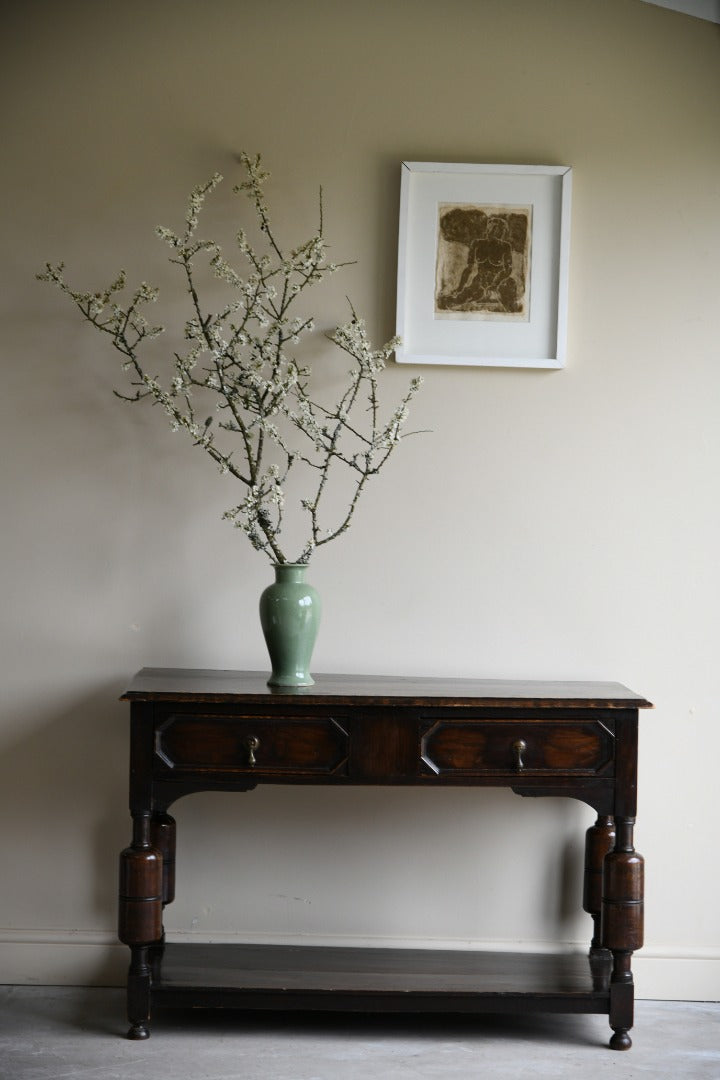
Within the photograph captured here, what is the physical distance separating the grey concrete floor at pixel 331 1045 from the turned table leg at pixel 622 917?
0.30 feet

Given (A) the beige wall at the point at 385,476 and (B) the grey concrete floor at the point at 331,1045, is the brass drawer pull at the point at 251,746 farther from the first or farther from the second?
(B) the grey concrete floor at the point at 331,1045

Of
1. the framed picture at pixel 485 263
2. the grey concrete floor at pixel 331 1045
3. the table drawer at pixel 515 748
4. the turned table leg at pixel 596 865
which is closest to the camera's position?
the grey concrete floor at pixel 331 1045

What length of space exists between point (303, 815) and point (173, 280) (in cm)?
147

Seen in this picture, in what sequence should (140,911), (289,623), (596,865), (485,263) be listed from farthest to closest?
(485,263)
(596,865)
(289,623)
(140,911)

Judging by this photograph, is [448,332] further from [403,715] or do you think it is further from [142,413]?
[403,715]

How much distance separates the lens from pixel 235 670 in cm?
274

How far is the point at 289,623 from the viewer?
2.43 m

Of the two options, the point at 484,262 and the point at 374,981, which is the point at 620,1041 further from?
the point at 484,262

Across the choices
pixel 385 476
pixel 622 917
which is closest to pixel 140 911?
pixel 622 917

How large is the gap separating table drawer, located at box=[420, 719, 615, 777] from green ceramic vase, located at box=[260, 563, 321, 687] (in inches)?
13.7

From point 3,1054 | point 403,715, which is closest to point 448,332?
point 403,715

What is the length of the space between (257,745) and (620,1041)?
3.56 feet

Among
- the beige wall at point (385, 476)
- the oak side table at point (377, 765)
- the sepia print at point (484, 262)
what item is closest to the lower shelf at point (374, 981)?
the oak side table at point (377, 765)

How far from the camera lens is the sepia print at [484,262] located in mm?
2750
